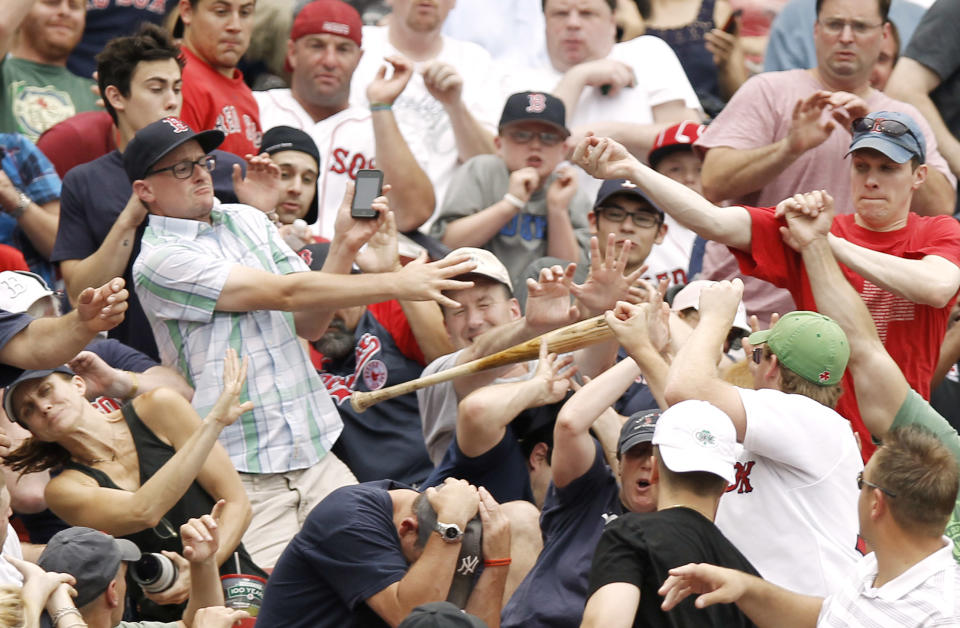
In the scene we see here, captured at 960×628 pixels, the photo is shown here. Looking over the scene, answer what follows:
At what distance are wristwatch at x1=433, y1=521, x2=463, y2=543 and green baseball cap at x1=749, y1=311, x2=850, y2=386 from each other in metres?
1.22

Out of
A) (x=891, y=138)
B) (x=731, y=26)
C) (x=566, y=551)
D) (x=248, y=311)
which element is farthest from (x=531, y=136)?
(x=566, y=551)

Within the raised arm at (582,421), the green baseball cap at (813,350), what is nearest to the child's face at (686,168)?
the raised arm at (582,421)

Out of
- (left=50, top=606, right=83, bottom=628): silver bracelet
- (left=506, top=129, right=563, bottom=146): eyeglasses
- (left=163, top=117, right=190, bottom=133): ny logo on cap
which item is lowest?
(left=50, top=606, right=83, bottom=628): silver bracelet

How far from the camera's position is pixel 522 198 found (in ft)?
25.7

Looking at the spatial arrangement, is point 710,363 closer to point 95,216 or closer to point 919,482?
point 919,482

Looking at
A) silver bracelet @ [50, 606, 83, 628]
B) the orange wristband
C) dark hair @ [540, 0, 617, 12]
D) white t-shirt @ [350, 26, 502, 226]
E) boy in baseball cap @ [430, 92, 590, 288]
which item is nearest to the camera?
silver bracelet @ [50, 606, 83, 628]

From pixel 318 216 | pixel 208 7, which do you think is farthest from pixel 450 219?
pixel 208 7

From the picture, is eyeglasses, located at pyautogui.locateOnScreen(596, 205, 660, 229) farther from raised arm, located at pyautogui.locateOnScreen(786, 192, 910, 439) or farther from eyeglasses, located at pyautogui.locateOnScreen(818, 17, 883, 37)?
raised arm, located at pyautogui.locateOnScreen(786, 192, 910, 439)

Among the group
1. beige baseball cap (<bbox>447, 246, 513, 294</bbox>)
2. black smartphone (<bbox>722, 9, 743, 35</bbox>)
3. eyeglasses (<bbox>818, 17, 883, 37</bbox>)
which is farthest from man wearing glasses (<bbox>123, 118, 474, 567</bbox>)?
black smartphone (<bbox>722, 9, 743, 35</bbox>)

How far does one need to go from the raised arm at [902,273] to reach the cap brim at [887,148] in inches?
15.5

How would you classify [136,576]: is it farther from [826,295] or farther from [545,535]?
[826,295]

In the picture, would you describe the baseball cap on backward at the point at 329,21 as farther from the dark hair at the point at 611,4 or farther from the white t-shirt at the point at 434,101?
the dark hair at the point at 611,4

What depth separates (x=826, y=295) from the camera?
5605mm

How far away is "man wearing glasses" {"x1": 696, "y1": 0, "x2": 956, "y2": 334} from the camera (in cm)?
717
